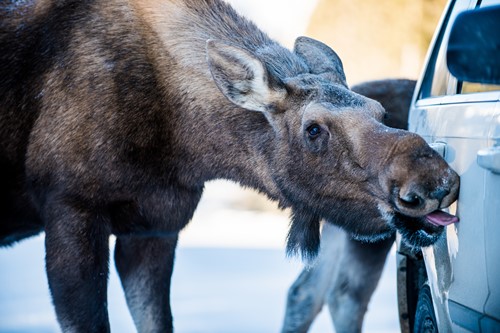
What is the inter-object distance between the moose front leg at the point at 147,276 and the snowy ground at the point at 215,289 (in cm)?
79

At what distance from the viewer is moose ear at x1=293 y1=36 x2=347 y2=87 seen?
17.4 ft

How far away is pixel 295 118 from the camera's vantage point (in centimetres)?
502

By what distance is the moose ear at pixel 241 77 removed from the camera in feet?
16.1

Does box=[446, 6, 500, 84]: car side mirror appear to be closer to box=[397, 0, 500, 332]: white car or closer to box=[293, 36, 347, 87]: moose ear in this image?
box=[397, 0, 500, 332]: white car

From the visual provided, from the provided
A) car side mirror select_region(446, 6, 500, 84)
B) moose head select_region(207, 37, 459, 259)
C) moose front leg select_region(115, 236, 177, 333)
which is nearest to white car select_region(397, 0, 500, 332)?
car side mirror select_region(446, 6, 500, 84)

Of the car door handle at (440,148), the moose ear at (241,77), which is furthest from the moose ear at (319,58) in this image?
the car door handle at (440,148)

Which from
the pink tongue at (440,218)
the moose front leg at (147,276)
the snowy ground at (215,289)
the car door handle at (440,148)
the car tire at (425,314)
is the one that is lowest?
the snowy ground at (215,289)

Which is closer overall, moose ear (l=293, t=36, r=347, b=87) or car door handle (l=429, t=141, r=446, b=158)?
car door handle (l=429, t=141, r=446, b=158)

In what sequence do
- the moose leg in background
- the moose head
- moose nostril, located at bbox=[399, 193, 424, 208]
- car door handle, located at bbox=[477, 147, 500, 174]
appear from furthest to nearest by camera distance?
the moose leg in background → the moose head → moose nostril, located at bbox=[399, 193, 424, 208] → car door handle, located at bbox=[477, 147, 500, 174]

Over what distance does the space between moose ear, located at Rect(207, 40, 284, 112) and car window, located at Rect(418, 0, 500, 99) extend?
2.67ft

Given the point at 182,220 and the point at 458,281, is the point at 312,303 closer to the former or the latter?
the point at 182,220

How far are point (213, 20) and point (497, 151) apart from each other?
7.65 ft

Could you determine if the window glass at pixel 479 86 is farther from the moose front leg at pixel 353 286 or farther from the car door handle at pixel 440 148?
the moose front leg at pixel 353 286

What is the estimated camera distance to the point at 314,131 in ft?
16.0
